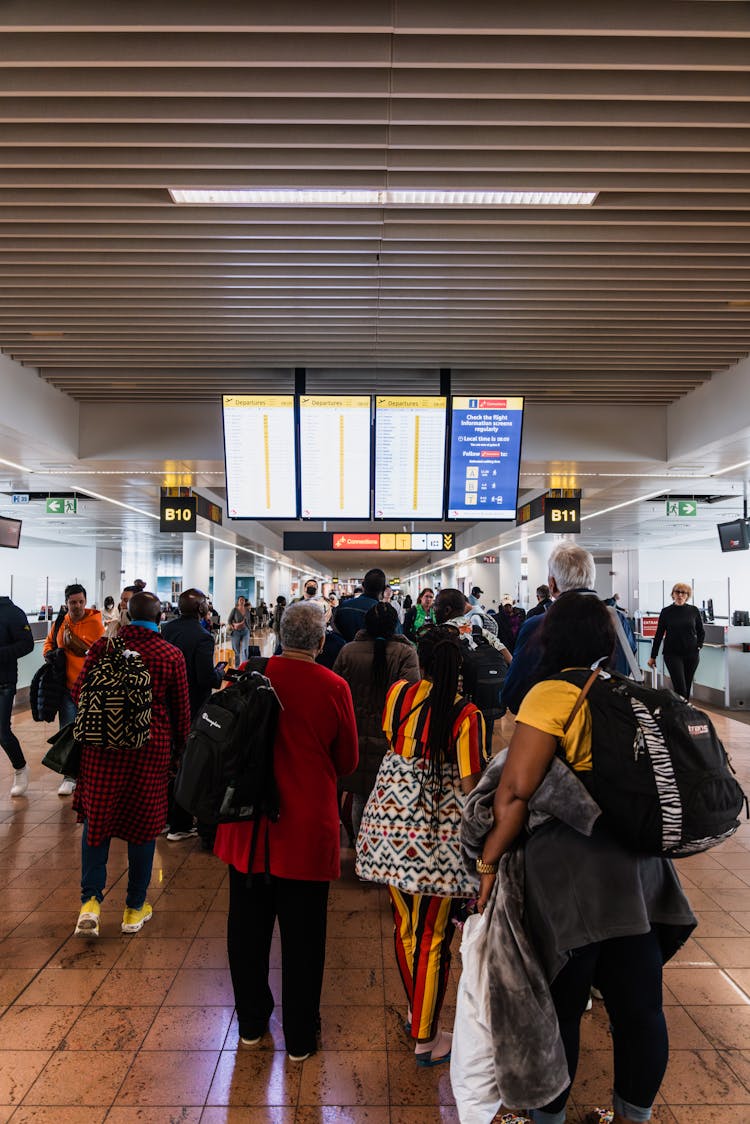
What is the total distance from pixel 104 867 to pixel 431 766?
82.3 inches

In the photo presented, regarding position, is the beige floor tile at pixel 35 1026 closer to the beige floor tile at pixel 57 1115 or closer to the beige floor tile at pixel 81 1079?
the beige floor tile at pixel 81 1079

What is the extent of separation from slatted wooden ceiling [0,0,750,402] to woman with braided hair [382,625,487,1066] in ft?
7.74

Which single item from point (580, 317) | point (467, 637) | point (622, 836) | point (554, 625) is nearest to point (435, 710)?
point (554, 625)

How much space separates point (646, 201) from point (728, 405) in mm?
3141

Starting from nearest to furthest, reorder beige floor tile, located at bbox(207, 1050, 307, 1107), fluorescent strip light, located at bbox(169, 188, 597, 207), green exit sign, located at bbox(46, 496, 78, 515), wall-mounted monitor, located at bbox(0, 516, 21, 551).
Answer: beige floor tile, located at bbox(207, 1050, 307, 1107)
fluorescent strip light, located at bbox(169, 188, 597, 207)
wall-mounted monitor, located at bbox(0, 516, 21, 551)
green exit sign, located at bbox(46, 496, 78, 515)

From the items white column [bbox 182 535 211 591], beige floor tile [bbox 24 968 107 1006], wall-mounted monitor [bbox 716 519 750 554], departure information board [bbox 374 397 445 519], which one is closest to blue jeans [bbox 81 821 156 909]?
beige floor tile [bbox 24 968 107 1006]

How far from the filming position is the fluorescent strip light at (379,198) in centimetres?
361

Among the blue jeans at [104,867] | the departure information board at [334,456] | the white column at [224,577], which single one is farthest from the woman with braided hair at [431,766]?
the white column at [224,577]

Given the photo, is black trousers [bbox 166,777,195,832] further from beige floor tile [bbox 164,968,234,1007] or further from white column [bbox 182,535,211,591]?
white column [bbox 182,535,211,591]

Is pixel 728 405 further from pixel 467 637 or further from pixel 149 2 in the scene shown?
pixel 149 2

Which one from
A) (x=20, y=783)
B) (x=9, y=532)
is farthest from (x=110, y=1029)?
(x=9, y=532)

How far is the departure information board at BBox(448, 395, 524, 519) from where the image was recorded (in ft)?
20.3

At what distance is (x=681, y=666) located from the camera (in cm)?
816

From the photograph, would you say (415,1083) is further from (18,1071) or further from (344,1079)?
(18,1071)
